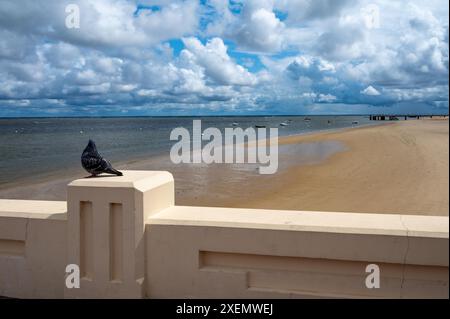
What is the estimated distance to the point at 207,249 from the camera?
3.61 m

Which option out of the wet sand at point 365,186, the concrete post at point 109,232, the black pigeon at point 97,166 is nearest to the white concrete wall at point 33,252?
the concrete post at point 109,232

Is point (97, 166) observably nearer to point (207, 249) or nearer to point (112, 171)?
point (112, 171)

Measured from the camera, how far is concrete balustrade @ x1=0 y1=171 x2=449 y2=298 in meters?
3.30

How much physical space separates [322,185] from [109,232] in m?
16.8

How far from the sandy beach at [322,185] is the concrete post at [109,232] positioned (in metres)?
9.27

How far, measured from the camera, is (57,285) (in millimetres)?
3986

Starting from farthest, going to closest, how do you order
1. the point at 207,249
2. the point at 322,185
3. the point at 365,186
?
the point at 322,185 < the point at 365,186 < the point at 207,249

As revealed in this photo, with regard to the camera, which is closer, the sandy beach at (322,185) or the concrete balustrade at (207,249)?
the concrete balustrade at (207,249)

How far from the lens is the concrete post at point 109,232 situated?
363 centimetres

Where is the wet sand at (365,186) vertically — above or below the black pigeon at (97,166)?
below

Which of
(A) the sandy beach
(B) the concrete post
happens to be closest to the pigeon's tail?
(B) the concrete post

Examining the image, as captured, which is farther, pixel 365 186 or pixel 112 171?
pixel 365 186

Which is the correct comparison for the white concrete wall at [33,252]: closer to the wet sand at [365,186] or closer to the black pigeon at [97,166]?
the black pigeon at [97,166]

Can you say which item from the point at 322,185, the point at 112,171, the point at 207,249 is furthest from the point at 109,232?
the point at 322,185
